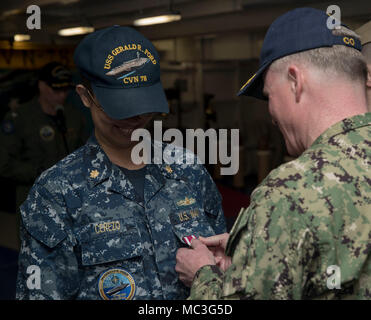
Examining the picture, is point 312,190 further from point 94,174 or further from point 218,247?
point 94,174

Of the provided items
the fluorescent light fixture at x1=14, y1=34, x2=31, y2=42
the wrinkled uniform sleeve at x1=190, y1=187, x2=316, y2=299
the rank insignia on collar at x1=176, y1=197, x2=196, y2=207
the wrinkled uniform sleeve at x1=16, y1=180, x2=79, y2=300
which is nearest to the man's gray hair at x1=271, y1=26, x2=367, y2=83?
the wrinkled uniform sleeve at x1=190, y1=187, x2=316, y2=299

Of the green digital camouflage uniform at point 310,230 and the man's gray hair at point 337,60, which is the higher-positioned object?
the man's gray hair at point 337,60

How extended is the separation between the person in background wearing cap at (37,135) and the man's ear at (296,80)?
2675 mm

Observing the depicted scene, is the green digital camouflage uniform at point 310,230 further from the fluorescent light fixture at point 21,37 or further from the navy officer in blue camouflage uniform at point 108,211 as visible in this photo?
the fluorescent light fixture at point 21,37

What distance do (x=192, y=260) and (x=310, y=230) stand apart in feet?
1.54

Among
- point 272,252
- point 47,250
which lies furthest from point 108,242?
point 272,252

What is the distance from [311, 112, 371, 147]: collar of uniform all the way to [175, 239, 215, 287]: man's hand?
47cm

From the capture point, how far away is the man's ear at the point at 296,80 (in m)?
1.02

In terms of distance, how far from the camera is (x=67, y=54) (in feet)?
28.8

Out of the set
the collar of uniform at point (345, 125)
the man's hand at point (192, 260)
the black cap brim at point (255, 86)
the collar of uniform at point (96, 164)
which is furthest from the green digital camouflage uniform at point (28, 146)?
the collar of uniform at point (345, 125)

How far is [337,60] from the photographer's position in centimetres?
101

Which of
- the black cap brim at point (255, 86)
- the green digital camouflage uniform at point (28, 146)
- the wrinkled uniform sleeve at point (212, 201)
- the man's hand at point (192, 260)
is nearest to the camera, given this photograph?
the black cap brim at point (255, 86)

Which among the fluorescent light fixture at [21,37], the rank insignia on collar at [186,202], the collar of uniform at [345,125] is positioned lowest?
the rank insignia on collar at [186,202]
